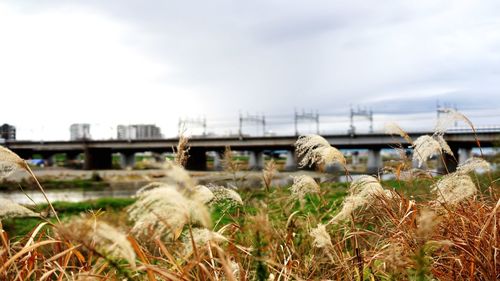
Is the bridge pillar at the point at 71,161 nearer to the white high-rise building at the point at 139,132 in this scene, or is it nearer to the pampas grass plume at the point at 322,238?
the white high-rise building at the point at 139,132

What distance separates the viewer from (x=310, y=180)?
13.2ft

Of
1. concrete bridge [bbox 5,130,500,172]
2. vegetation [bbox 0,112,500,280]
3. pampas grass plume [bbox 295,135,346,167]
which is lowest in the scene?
concrete bridge [bbox 5,130,500,172]

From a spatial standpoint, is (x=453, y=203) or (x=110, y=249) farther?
(x=453, y=203)

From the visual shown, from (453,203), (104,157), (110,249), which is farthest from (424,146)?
(104,157)

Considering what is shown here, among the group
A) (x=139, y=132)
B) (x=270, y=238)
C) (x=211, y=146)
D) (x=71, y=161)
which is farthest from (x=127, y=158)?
(x=270, y=238)

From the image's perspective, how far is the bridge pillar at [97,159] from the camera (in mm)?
77750

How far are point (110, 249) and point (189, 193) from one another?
34 cm

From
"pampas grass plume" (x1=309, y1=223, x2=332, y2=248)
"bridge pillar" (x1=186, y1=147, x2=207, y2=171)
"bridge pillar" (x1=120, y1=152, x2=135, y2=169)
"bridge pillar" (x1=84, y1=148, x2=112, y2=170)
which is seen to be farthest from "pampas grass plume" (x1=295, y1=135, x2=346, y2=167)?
"bridge pillar" (x1=120, y1=152, x2=135, y2=169)

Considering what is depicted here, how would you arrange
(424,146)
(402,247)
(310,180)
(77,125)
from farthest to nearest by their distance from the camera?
(77,125)
(424,146)
(310,180)
(402,247)

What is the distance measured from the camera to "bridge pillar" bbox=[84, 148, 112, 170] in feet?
255

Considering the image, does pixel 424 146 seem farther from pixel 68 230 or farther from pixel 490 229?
pixel 68 230

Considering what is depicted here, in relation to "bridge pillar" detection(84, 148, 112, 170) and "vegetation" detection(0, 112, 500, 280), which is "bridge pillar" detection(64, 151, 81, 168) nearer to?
"bridge pillar" detection(84, 148, 112, 170)

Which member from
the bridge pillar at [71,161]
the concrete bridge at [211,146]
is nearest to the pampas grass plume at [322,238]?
the concrete bridge at [211,146]

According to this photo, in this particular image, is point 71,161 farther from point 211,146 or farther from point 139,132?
point 211,146
